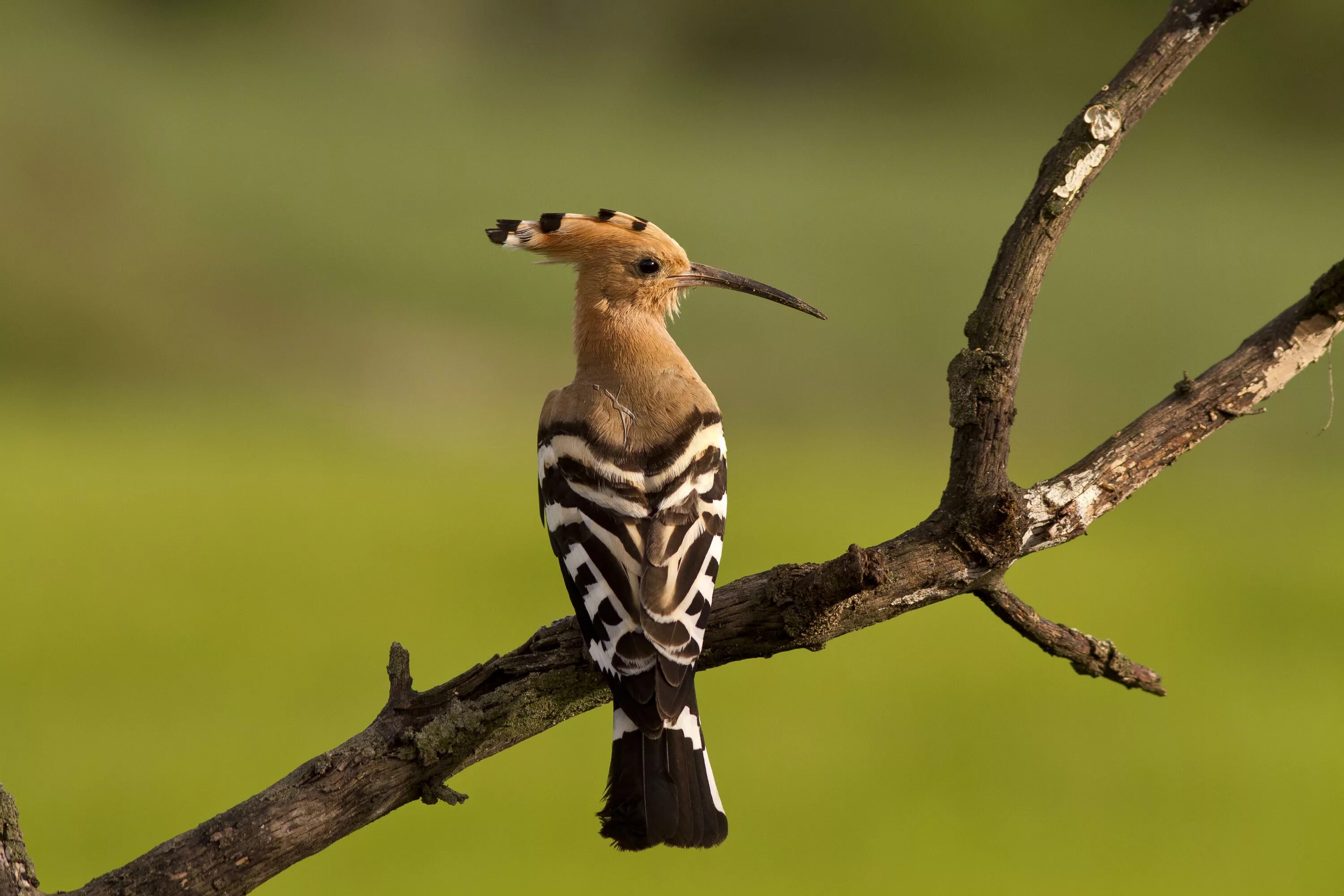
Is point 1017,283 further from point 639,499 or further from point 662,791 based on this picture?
point 662,791

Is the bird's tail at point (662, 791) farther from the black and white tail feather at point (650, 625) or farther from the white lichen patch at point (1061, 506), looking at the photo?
the white lichen patch at point (1061, 506)

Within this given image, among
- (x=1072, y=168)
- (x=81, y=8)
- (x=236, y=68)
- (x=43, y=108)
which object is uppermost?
(x=81, y=8)

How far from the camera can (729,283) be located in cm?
182

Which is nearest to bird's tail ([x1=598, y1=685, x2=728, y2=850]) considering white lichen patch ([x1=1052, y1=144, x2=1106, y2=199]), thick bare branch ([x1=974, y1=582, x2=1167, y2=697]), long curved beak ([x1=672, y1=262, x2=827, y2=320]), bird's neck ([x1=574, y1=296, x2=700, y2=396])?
thick bare branch ([x1=974, y1=582, x2=1167, y2=697])

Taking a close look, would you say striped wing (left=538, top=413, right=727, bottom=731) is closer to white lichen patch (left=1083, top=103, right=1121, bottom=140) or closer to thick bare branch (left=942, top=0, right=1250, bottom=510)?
thick bare branch (left=942, top=0, right=1250, bottom=510)

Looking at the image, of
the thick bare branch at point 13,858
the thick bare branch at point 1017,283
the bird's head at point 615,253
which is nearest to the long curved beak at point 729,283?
the bird's head at point 615,253

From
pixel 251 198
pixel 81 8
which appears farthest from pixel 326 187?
pixel 81 8

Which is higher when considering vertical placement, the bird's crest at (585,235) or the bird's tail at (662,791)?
the bird's crest at (585,235)

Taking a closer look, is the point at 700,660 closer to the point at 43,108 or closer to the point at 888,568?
the point at 888,568

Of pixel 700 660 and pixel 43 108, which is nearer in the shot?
pixel 700 660

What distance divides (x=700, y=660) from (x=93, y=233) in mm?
6354

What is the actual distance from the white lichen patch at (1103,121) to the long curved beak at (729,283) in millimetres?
591

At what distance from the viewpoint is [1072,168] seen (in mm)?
1234

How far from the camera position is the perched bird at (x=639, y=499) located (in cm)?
124
